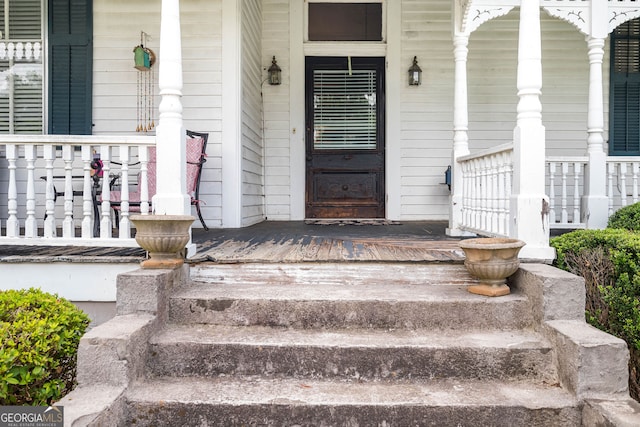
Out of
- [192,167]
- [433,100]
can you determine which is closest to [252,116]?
[192,167]

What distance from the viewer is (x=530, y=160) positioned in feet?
8.88

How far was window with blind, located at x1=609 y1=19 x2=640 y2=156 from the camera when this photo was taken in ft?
18.9

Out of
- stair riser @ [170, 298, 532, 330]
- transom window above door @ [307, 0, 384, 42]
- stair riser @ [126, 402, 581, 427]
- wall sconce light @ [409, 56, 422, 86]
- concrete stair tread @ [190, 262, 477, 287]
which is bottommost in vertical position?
stair riser @ [126, 402, 581, 427]

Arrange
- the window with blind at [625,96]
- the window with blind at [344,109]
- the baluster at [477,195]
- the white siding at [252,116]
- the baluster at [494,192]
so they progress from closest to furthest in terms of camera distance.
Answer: the baluster at [494,192] → the baluster at [477,195] → the white siding at [252,116] → the window with blind at [625,96] → the window with blind at [344,109]

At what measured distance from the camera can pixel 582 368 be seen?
184 centimetres

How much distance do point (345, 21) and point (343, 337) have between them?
4948 mm

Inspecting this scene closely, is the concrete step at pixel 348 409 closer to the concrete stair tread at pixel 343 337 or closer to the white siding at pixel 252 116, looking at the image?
the concrete stair tread at pixel 343 337

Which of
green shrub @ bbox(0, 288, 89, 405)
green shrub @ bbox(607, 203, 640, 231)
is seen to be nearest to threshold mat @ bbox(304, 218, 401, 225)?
green shrub @ bbox(607, 203, 640, 231)

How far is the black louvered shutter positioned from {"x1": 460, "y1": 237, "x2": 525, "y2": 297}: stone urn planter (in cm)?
419

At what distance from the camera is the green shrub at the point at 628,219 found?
154 inches

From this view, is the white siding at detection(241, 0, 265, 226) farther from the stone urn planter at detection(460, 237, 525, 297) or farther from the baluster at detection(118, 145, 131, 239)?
the stone urn planter at detection(460, 237, 525, 297)

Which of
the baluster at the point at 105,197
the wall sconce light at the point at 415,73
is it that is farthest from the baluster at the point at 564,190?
the baluster at the point at 105,197

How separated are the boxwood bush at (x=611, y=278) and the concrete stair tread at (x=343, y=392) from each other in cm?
59

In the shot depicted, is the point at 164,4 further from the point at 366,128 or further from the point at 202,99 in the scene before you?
the point at 366,128
